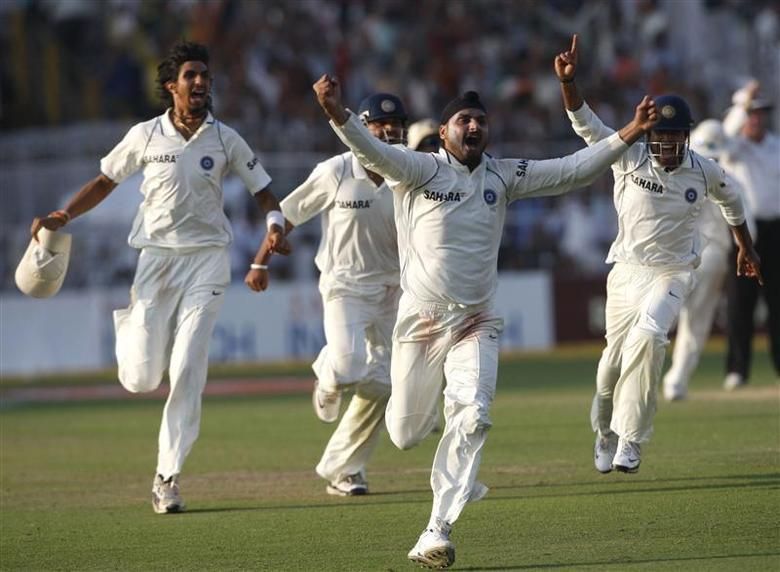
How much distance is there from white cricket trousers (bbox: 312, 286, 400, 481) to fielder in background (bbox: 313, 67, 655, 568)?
5.98ft

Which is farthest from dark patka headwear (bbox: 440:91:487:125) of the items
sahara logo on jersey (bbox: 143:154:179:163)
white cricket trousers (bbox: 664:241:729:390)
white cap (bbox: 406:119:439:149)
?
white cricket trousers (bbox: 664:241:729:390)

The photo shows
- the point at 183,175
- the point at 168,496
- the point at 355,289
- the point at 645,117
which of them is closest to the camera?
the point at 645,117

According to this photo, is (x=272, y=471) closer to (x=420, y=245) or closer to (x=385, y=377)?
(x=385, y=377)

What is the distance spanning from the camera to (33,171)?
23641 millimetres

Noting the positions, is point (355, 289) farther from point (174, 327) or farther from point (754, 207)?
point (754, 207)

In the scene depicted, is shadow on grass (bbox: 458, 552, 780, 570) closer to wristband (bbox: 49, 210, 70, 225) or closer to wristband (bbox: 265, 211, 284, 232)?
wristband (bbox: 265, 211, 284, 232)

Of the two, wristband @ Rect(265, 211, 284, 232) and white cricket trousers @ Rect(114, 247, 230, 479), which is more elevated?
wristband @ Rect(265, 211, 284, 232)

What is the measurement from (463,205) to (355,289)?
2489mm

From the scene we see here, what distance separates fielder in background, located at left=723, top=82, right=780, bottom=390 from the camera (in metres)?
16.2

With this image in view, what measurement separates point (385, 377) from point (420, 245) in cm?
234

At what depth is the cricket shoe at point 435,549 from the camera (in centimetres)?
786

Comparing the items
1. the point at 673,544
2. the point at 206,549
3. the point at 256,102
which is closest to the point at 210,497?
the point at 206,549

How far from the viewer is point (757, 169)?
642 inches

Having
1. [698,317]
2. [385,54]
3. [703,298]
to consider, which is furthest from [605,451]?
[385,54]
